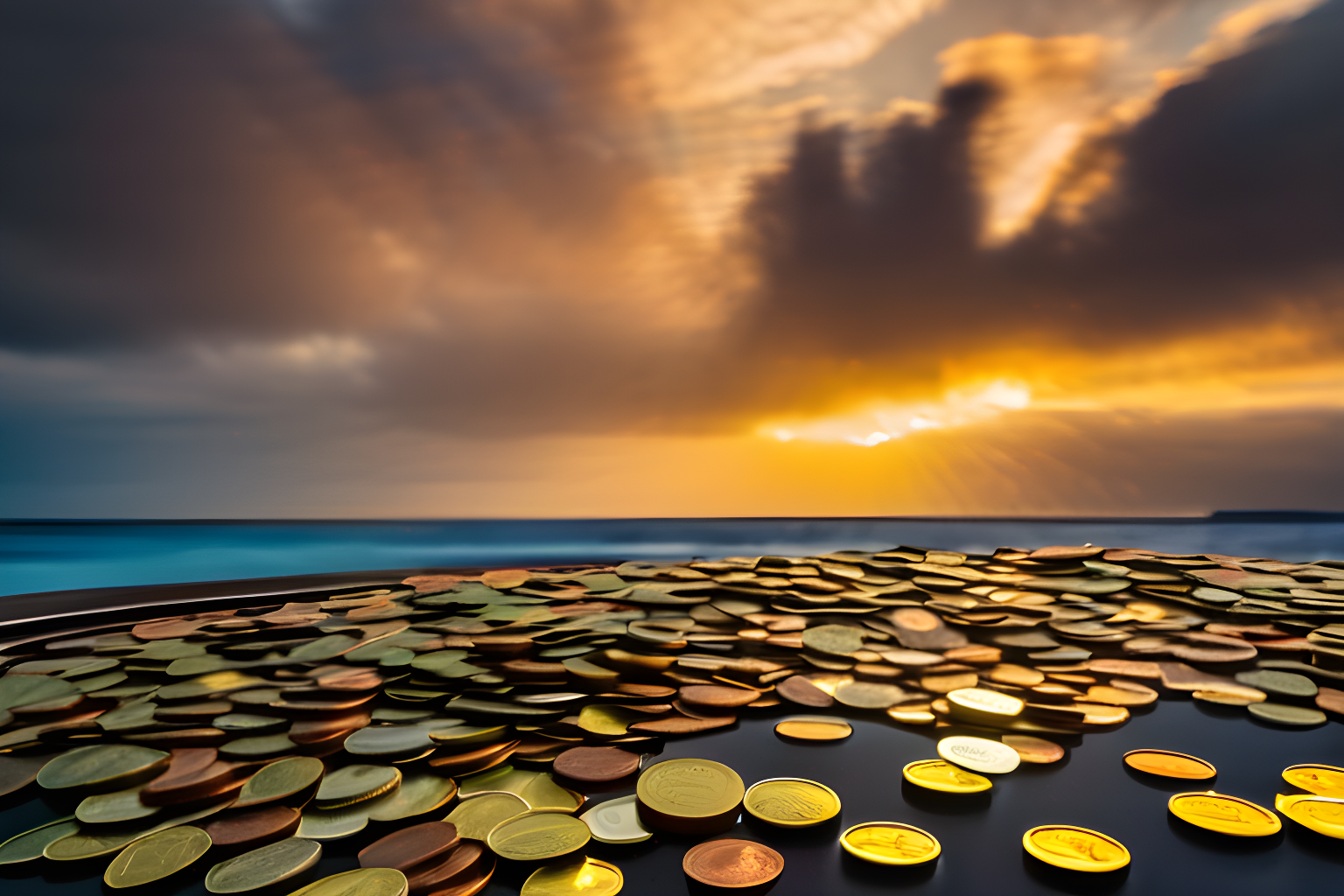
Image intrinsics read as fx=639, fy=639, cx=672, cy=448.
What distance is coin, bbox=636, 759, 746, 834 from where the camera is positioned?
1.74 metres

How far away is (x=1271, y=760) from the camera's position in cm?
221

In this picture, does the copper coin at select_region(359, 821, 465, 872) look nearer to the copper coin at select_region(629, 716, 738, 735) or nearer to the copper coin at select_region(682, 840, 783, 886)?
the copper coin at select_region(682, 840, 783, 886)

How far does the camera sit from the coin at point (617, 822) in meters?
1.71

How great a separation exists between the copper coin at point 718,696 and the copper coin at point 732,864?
34.2 inches

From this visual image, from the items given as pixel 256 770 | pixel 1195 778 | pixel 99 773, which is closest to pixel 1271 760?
pixel 1195 778

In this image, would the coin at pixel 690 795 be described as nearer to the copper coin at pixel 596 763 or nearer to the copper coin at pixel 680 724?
the copper coin at pixel 596 763

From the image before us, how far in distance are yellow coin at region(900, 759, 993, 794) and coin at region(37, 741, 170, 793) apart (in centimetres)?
245

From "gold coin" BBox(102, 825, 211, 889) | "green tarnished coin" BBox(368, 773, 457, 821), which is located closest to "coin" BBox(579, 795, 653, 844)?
"green tarnished coin" BBox(368, 773, 457, 821)

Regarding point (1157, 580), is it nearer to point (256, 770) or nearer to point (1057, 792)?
point (1057, 792)

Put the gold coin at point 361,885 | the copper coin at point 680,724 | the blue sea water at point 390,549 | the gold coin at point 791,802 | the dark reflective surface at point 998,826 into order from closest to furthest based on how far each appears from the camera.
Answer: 1. the gold coin at point 361,885
2. the dark reflective surface at point 998,826
3. the gold coin at point 791,802
4. the copper coin at point 680,724
5. the blue sea water at point 390,549

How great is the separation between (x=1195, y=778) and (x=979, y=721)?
0.64 m

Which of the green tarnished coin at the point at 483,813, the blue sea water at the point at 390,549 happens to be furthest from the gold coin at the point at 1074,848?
the blue sea water at the point at 390,549

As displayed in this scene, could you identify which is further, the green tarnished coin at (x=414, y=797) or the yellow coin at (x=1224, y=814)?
the green tarnished coin at (x=414, y=797)

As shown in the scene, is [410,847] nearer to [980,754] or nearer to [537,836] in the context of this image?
[537,836]
